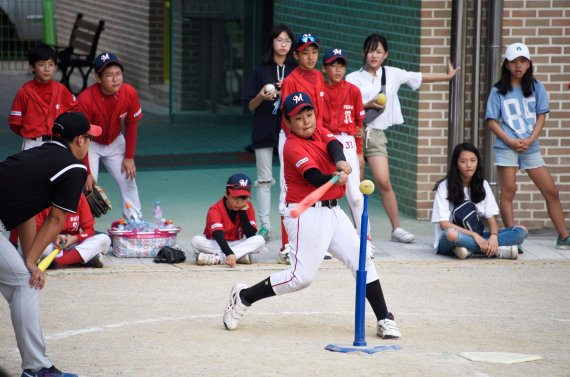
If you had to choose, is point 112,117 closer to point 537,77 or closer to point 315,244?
point 315,244

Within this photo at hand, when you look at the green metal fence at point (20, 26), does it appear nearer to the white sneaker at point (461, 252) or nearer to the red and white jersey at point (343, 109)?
the red and white jersey at point (343, 109)

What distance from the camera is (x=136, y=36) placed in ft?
70.3

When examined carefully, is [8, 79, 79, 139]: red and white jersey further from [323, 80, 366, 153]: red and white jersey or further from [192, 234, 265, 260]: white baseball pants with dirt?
[323, 80, 366, 153]: red and white jersey

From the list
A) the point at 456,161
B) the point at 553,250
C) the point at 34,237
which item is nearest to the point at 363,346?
the point at 34,237

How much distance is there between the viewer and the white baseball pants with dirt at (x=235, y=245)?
10.3m

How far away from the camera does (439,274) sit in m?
10.3

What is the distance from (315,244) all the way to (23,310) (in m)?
2.06

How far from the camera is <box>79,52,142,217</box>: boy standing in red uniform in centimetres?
1078

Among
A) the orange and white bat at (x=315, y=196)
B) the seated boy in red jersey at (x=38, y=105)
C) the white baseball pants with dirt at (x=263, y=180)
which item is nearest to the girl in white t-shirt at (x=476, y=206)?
the white baseball pants with dirt at (x=263, y=180)

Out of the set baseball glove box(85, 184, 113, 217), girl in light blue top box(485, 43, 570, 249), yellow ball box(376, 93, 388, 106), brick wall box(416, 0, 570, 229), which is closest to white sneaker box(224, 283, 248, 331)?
baseball glove box(85, 184, 113, 217)

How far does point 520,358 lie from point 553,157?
5.09 meters

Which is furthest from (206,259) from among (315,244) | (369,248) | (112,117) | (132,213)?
(315,244)

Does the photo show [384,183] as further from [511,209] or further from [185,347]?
[185,347]

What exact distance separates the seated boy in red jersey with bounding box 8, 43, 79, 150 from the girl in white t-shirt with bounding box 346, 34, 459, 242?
273 cm
